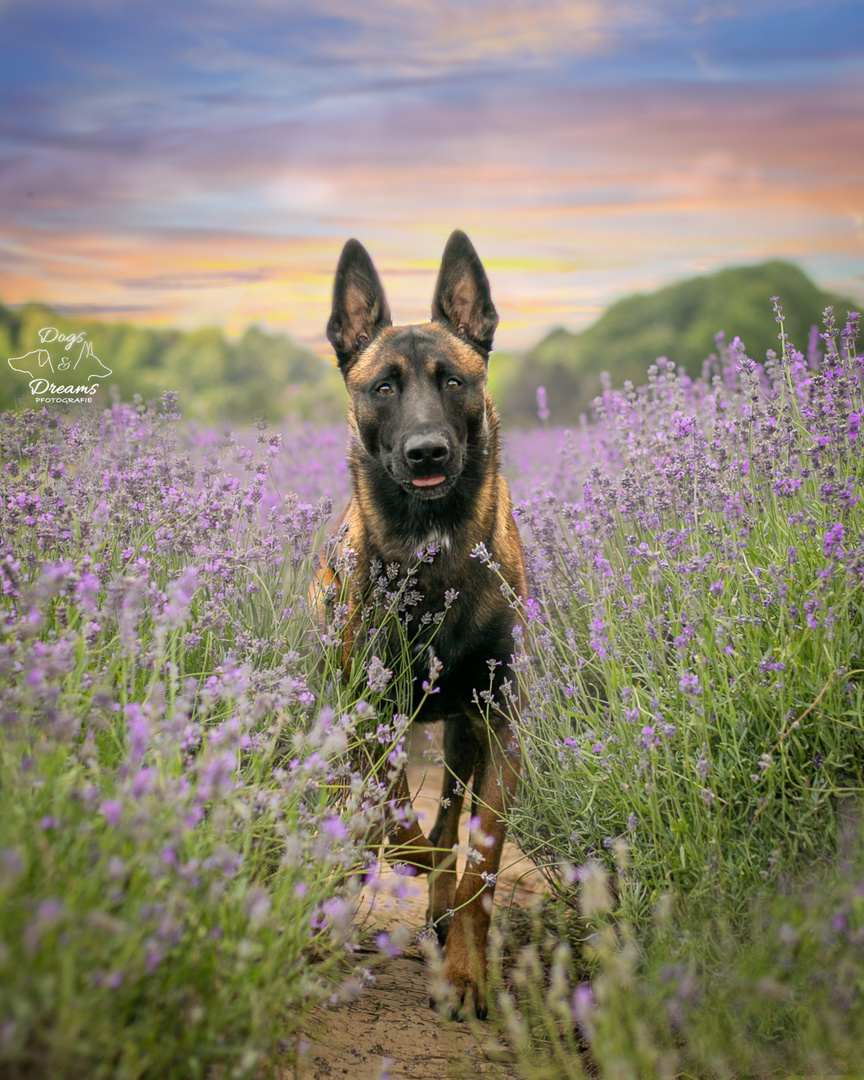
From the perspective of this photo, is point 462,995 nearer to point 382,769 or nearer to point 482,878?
point 482,878

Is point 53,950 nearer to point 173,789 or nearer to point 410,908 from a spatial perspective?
point 173,789

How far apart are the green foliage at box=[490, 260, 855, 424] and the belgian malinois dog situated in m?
11.6

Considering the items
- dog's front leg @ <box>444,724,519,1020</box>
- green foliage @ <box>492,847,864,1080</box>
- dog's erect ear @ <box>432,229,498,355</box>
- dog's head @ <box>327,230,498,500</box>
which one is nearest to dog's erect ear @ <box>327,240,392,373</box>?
dog's head @ <box>327,230,498,500</box>

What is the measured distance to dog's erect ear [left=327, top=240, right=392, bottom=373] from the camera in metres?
4.11

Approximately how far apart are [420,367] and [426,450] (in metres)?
0.55

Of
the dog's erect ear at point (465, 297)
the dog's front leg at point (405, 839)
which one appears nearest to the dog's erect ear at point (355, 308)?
the dog's erect ear at point (465, 297)

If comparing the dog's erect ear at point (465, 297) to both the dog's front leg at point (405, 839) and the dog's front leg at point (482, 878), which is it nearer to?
the dog's front leg at point (482, 878)

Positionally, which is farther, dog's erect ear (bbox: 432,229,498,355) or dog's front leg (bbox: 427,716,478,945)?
dog's erect ear (bbox: 432,229,498,355)

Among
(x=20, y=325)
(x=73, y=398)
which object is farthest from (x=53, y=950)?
(x=20, y=325)

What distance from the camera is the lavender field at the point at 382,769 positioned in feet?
5.23

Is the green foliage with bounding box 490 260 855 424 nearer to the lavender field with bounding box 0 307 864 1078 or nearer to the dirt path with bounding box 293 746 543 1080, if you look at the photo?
the lavender field with bounding box 0 307 864 1078

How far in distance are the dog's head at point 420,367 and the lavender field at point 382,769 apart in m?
0.47

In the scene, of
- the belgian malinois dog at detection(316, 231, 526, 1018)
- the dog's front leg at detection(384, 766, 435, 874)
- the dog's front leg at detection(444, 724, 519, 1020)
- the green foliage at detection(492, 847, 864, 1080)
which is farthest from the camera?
the belgian malinois dog at detection(316, 231, 526, 1018)

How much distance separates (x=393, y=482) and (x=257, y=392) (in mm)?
11300
